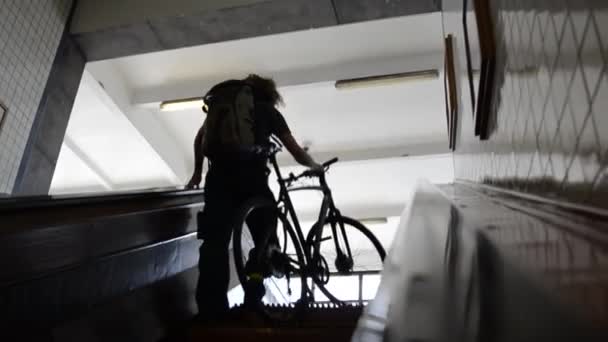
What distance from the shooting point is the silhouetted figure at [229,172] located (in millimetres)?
1815

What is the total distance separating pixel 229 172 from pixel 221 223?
0.24m

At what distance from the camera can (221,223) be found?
194cm

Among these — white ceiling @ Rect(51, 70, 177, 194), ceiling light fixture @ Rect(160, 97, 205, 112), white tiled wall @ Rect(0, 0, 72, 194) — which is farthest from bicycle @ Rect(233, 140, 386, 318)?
white ceiling @ Rect(51, 70, 177, 194)

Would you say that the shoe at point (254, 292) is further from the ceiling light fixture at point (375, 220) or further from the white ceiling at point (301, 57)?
the ceiling light fixture at point (375, 220)

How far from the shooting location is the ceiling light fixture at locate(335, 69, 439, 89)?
497cm

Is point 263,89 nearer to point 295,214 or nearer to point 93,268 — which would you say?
point 295,214

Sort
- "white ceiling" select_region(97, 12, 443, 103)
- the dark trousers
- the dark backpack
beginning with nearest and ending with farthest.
Answer: the dark trousers < the dark backpack < "white ceiling" select_region(97, 12, 443, 103)

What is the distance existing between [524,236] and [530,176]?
51cm

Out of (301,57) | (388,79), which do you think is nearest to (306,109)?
(301,57)

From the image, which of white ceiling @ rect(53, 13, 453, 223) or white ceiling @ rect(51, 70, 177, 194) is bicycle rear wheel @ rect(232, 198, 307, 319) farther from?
white ceiling @ rect(51, 70, 177, 194)

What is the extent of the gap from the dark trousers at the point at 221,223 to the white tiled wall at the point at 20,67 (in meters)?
1.85

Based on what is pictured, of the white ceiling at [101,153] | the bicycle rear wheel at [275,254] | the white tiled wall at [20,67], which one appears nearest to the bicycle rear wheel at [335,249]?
the bicycle rear wheel at [275,254]

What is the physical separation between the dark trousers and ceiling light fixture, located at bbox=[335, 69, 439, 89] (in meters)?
3.26

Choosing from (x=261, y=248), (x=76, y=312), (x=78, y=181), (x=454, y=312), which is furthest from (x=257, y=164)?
(x=78, y=181)
